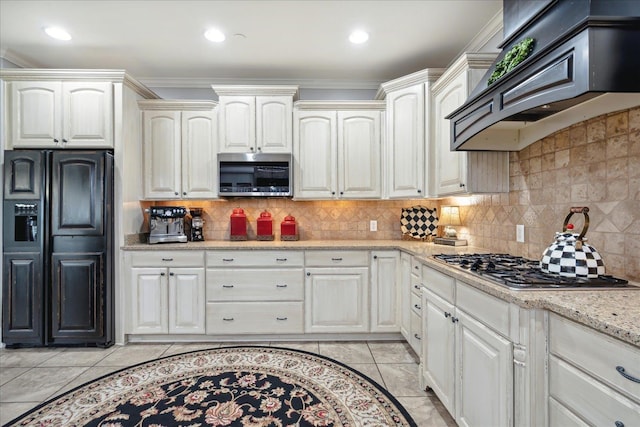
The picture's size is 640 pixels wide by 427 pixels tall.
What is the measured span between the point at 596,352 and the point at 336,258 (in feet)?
7.17

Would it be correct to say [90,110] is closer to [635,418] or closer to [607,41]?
[607,41]

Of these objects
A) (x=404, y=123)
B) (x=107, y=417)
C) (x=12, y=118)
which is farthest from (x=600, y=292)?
(x=12, y=118)

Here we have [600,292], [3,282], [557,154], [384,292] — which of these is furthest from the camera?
[384,292]

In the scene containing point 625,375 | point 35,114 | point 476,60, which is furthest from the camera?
point 35,114

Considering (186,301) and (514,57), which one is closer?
(514,57)

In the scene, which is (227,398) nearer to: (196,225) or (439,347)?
(439,347)

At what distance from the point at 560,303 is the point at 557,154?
116cm

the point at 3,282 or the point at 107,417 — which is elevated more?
the point at 3,282

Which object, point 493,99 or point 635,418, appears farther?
point 493,99

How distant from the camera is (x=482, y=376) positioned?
143 centimetres

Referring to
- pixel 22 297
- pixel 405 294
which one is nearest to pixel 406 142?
pixel 405 294

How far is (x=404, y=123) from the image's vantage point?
3.06 meters

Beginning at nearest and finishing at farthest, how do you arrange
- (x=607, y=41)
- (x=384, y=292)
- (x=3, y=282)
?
1. (x=607, y=41)
2. (x=3, y=282)
3. (x=384, y=292)

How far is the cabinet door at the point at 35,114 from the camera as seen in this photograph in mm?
2916
